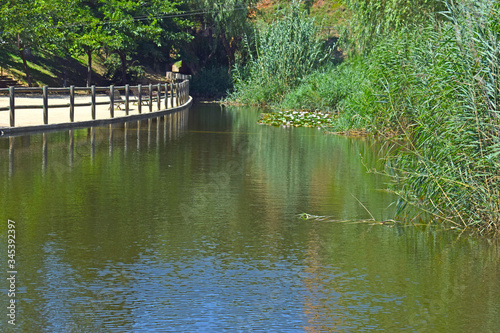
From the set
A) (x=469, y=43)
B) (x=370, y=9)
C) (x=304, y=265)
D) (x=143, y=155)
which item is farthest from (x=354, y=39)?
(x=304, y=265)

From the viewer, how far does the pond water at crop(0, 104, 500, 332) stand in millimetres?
6609

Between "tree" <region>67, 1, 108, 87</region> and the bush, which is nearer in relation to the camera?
"tree" <region>67, 1, 108, 87</region>

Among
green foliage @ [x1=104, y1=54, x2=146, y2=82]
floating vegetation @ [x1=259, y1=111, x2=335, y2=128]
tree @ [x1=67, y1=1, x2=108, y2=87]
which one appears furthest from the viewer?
green foliage @ [x1=104, y1=54, x2=146, y2=82]

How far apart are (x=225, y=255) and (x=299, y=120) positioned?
2269 cm

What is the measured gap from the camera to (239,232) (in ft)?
32.6

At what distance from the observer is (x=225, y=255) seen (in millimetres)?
8703

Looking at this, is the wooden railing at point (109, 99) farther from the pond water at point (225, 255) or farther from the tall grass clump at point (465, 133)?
the tall grass clump at point (465, 133)

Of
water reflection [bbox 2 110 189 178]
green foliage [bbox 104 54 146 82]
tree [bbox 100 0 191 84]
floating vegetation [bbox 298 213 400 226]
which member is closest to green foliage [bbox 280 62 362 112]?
water reflection [bbox 2 110 189 178]

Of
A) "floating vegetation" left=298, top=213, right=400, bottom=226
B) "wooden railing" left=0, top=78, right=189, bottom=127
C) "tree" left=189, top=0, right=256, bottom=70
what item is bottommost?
"floating vegetation" left=298, top=213, right=400, bottom=226

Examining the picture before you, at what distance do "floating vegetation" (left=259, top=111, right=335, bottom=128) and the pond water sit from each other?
14055mm

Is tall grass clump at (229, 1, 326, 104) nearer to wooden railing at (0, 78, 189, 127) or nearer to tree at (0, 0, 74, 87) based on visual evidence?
wooden railing at (0, 78, 189, 127)

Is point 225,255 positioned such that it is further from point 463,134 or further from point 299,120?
point 299,120

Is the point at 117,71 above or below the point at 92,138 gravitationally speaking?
above

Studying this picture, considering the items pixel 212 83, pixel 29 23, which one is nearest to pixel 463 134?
pixel 29 23
